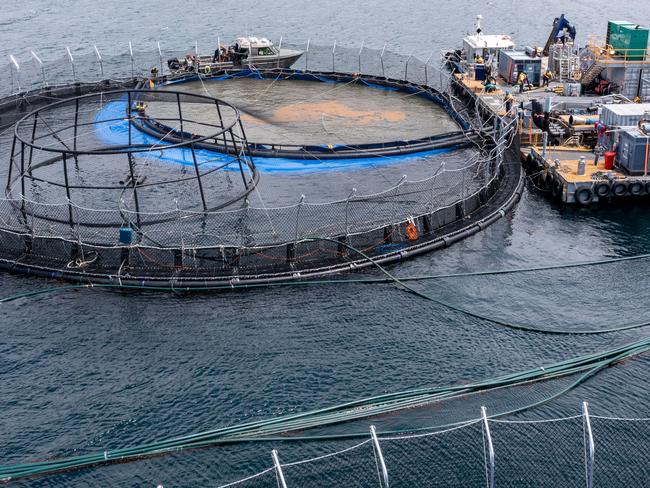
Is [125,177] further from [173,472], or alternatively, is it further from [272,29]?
[272,29]

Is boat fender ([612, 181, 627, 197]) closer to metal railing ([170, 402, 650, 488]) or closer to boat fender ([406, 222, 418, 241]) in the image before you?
boat fender ([406, 222, 418, 241])

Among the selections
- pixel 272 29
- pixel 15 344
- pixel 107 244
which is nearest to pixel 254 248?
pixel 107 244

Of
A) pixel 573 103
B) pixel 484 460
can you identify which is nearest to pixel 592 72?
pixel 573 103

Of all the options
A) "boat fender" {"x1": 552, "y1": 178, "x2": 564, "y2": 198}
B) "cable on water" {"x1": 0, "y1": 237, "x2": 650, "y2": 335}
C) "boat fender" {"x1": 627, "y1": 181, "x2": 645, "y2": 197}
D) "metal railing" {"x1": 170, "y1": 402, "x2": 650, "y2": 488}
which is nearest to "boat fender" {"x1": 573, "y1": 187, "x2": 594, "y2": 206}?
"boat fender" {"x1": 552, "y1": 178, "x2": 564, "y2": 198}

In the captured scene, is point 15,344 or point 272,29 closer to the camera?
point 15,344

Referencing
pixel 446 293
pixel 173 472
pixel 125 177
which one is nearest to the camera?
pixel 173 472

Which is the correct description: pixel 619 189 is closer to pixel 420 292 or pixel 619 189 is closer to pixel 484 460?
pixel 420 292
